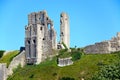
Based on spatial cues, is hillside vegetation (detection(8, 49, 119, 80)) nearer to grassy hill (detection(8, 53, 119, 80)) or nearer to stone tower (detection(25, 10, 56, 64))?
grassy hill (detection(8, 53, 119, 80))

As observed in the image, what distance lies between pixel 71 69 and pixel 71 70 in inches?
18.2

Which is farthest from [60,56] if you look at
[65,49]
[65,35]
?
[65,35]

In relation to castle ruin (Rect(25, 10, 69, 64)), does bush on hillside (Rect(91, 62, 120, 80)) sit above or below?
below

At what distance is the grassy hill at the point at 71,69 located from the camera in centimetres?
9569

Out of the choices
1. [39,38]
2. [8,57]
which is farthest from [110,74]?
[8,57]

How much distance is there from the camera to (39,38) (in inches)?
4390

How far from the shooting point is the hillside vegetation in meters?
95.5

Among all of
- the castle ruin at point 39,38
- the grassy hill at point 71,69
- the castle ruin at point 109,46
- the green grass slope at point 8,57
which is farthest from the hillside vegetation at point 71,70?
the green grass slope at point 8,57

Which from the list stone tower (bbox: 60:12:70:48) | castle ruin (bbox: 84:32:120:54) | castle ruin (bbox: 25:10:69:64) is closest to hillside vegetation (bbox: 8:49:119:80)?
castle ruin (bbox: 84:32:120:54)

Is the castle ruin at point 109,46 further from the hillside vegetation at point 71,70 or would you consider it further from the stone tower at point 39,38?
the stone tower at point 39,38

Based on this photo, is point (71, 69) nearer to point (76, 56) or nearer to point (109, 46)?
point (76, 56)

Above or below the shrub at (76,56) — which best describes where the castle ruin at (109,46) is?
above

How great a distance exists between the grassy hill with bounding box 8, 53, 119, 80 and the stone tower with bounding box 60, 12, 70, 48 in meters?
8.06

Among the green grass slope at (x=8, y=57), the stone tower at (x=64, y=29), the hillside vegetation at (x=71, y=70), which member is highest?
the stone tower at (x=64, y=29)
